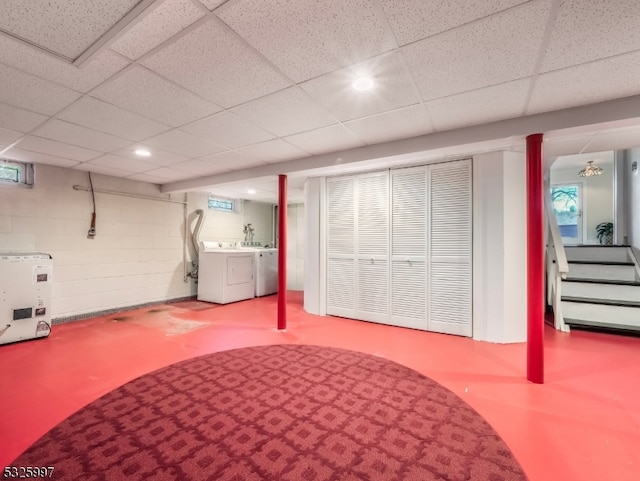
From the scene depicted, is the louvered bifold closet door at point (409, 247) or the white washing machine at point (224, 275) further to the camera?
the white washing machine at point (224, 275)

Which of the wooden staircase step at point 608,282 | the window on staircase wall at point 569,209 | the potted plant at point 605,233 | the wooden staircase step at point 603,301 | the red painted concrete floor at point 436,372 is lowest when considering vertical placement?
the red painted concrete floor at point 436,372

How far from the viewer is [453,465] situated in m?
1.55

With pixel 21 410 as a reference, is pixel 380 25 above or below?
above

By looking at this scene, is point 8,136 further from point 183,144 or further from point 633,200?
point 633,200

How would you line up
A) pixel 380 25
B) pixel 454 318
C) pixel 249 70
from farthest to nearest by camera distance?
pixel 454 318
pixel 249 70
pixel 380 25

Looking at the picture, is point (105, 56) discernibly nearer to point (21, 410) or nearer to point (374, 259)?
point (21, 410)

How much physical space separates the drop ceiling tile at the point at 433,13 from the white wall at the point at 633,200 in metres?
5.46

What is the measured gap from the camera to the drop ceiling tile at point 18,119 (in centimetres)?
251

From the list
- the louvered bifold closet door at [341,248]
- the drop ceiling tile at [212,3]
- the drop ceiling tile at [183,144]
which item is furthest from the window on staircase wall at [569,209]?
the drop ceiling tile at [212,3]

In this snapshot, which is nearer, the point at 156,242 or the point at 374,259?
the point at 374,259

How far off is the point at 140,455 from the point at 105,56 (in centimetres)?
239

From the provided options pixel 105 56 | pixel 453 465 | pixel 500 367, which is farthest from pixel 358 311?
pixel 105 56

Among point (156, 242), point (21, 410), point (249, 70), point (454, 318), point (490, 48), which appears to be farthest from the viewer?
point (156, 242)

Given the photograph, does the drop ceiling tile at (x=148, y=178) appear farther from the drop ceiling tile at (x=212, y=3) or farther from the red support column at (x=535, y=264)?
the red support column at (x=535, y=264)
